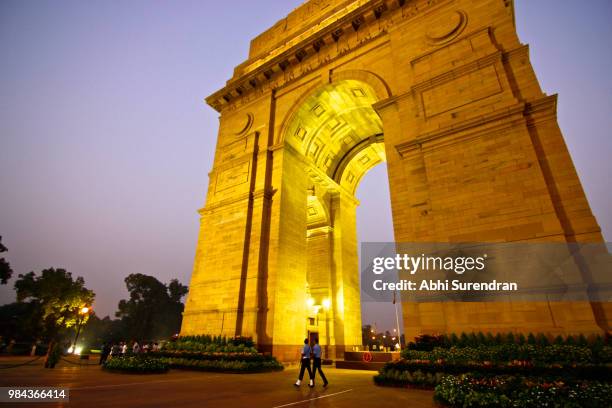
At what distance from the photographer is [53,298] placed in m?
33.8

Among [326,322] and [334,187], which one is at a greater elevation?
[334,187]

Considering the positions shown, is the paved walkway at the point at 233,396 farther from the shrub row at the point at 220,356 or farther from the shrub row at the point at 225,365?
the shrub row at the point at 220,356

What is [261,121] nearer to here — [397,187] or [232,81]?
Result: [232,81]

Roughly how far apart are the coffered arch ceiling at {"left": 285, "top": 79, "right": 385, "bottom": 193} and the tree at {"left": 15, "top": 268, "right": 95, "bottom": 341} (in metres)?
30.6

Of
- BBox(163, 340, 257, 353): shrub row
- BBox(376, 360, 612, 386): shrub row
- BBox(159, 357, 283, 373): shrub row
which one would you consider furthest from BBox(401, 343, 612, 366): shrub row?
BBox(163, 340, 257, 353): shrub row

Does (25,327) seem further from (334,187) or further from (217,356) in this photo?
(334,187)

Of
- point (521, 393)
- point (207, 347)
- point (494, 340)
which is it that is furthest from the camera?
point (207, 347)

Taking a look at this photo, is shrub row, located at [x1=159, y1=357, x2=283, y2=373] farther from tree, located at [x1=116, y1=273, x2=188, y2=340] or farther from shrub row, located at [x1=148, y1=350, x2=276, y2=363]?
tree, located at [x1=116, y1=273, x2=188, y2=340]

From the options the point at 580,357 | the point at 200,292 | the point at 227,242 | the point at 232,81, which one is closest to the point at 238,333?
the point at 200,292

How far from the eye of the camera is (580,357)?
693cm

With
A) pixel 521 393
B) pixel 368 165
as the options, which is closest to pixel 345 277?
pixel 368 165

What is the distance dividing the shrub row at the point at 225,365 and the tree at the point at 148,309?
51828mm

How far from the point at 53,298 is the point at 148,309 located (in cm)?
2900

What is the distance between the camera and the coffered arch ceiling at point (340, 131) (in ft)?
64.7
